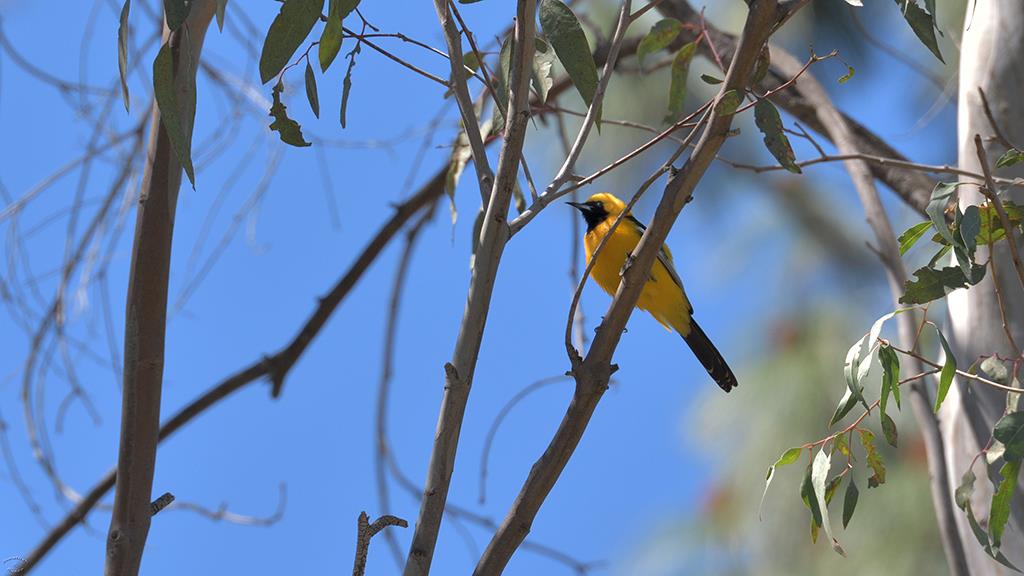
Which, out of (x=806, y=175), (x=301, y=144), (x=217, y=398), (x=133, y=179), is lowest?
(x=301, y=144)

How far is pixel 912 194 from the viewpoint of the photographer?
2201 mm

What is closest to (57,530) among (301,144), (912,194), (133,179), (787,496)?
(133,179)

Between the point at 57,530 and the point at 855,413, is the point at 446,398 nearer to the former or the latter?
the point at 57,530

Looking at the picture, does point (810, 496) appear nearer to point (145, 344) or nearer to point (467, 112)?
point (467, 112)

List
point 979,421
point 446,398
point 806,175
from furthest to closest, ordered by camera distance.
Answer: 1. point 806,175
2. point 979,421
3. point 446,398

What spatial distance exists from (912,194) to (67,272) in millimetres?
1651

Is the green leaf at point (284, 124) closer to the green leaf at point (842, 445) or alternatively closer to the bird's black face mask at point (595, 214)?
the green leaf at point (842, 445)

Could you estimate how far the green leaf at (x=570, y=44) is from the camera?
1.16 meters

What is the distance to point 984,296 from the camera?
1740mm

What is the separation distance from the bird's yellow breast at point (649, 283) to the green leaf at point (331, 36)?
1623 millimetres

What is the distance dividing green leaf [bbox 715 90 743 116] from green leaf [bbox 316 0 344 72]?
392 millimetres

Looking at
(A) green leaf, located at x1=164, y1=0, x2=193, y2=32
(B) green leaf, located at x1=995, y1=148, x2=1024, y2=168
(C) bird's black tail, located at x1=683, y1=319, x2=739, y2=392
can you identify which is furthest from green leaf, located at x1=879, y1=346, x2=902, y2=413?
(C) bird's black tail, located at x1=683, y1=319, x2=739, y2=392

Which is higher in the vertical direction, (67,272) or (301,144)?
(67,272)

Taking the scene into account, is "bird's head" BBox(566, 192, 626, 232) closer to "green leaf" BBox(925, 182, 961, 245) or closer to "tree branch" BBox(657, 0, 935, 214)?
"tree branch" BBox(657, 0, 935, 214)
